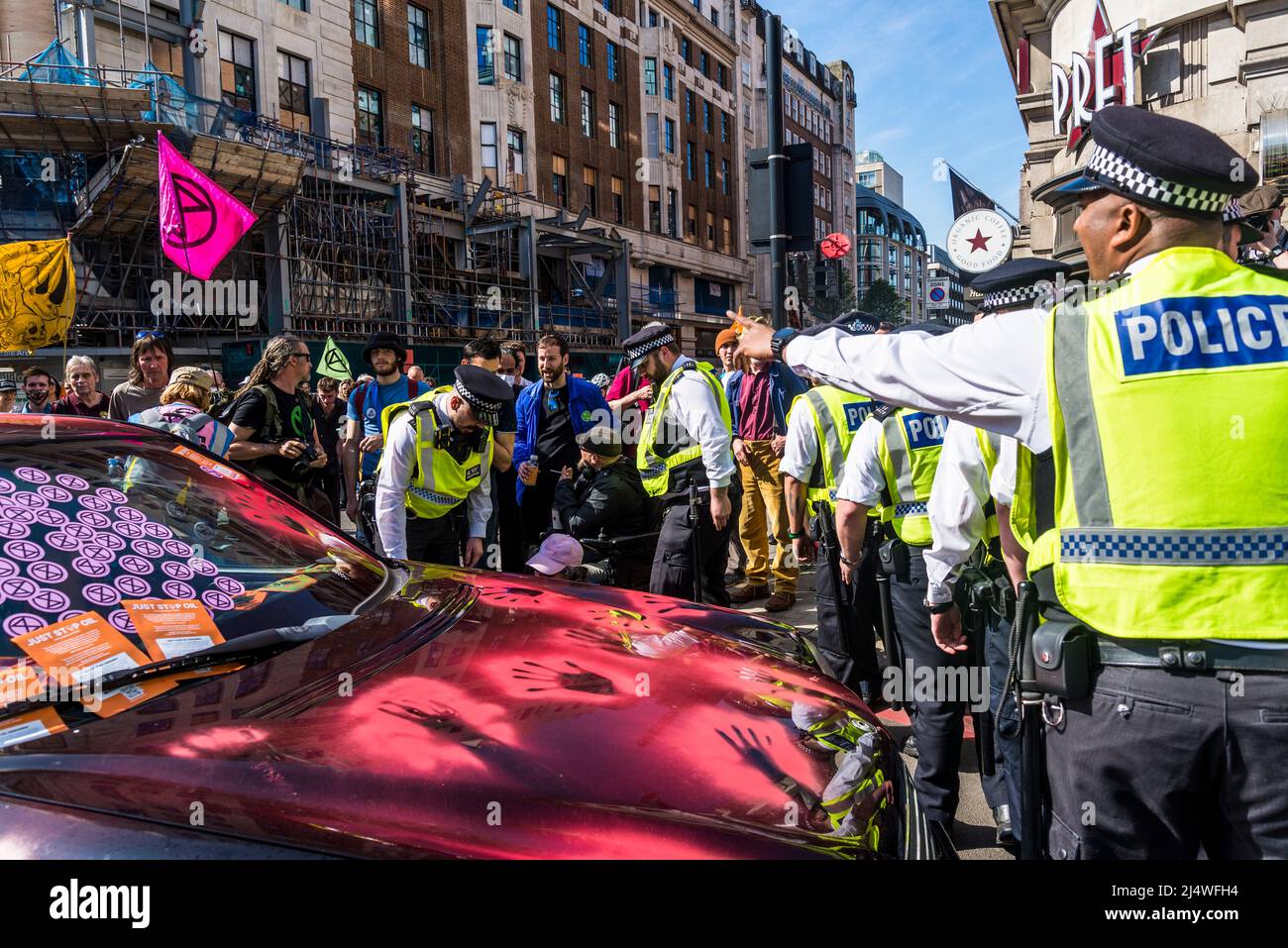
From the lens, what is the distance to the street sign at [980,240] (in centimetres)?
1527

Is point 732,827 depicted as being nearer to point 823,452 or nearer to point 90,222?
point 823,452

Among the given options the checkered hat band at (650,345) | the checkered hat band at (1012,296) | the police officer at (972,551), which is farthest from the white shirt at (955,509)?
the checkered hat band at (650,345)

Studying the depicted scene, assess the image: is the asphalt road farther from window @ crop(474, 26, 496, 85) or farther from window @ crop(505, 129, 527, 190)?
window @ crop(474, 26, 496, 85)

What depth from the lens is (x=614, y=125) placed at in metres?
33.9

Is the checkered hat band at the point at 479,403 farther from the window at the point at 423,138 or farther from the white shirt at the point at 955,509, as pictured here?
the window at the point at 423,138

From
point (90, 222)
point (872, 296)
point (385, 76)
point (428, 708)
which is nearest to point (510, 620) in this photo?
point (428, 708)

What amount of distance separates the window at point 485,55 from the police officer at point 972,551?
27.0 metres

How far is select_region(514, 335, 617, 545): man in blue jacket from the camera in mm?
6832

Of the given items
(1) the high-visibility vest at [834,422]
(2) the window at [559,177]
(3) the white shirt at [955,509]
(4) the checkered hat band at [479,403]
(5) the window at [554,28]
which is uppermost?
(5) the window at [554,28]

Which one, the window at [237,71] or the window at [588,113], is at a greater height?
the window at [588,113]

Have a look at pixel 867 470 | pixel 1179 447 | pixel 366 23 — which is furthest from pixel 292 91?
→ pixel 1179 447

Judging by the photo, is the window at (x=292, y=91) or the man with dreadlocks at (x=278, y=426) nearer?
the man with dreadlocks at (x=278, y=426)

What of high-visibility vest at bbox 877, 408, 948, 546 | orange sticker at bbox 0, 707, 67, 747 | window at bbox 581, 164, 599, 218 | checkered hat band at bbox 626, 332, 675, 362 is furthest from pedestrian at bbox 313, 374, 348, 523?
window at bbox 581, 164, 599, 218

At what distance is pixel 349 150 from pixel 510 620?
21440 mm
